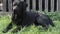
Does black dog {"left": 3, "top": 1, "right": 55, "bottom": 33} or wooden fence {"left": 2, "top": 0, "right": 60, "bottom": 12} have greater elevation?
wooden fence {"left": 2, "top": 0, "right": 60, "bottom": 12}

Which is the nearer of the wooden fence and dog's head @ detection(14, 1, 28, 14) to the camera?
dog's head @ detection(14, 1, 28, 14)

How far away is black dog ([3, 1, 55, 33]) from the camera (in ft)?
21.7

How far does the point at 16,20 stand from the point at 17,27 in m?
0.19

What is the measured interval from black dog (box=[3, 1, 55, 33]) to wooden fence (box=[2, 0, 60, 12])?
8.36 feet

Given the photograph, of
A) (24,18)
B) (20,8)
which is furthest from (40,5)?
(20,8)

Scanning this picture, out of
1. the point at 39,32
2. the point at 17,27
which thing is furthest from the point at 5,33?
the point at 39,32

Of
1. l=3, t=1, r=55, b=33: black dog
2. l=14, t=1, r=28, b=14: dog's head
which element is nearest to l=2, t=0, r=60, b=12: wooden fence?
l=3, t=1, r=55, b=33: black dog

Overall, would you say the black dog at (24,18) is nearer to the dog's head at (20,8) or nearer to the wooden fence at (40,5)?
the dog's head at (20,8)

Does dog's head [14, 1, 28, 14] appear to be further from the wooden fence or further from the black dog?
the wooden fence

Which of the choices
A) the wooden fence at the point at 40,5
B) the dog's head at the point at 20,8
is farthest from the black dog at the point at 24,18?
the wooden fence at the point at 40,5

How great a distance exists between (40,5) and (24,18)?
9.56 feet

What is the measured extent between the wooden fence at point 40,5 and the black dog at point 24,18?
8.36 ft

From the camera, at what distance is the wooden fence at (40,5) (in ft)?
32.0

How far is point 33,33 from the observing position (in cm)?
628
